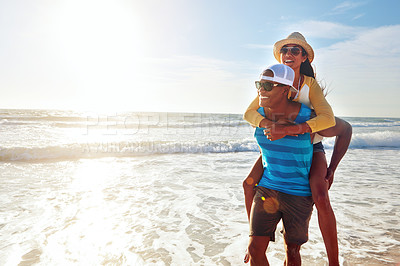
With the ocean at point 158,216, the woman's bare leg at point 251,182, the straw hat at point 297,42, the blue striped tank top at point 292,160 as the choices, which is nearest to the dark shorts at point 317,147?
the blue striped tank top at point 292,160

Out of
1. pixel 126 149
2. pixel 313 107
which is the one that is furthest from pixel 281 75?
pixel 126 149

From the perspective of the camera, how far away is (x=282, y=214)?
2.22 metres

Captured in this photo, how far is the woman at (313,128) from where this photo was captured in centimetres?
201

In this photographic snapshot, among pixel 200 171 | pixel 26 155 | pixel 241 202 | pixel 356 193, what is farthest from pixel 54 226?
pixel 26 155

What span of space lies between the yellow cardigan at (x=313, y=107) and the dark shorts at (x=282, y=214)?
1.90 feet

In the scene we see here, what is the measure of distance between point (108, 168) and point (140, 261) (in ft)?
21.1

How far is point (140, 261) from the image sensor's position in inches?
133

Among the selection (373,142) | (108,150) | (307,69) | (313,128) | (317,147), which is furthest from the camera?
(373,142)

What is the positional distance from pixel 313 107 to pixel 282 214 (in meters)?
0.92

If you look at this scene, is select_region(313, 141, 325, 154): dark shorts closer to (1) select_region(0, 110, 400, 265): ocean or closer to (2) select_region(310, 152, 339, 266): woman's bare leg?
(2) select_region(310, 152, 339, 266): woman's bare leg

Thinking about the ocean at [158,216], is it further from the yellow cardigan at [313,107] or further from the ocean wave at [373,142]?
the ocean wave at [373,142]

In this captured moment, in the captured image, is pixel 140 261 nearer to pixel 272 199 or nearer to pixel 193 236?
pixel 193 236

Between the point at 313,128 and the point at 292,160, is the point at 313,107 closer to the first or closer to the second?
the point at 313,128

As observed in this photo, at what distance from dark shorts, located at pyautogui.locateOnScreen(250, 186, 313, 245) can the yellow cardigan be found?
58 centimetres
